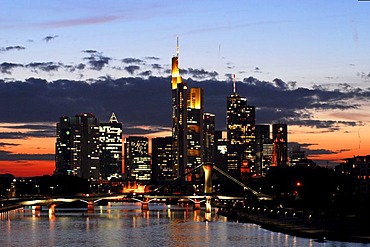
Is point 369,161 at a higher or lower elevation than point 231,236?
higher

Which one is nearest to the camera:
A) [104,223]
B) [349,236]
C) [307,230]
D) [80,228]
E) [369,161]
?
[349,236]

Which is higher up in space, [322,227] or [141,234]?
[322,227]

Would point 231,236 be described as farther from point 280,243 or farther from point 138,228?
point 138,228

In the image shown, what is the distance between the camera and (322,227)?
10956 centimetres

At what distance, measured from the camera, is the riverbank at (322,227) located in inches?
3730

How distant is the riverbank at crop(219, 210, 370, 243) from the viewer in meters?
94.8

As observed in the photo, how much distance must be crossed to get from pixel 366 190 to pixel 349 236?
282 feet

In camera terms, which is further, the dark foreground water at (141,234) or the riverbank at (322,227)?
the dark foreground water at (141,234)

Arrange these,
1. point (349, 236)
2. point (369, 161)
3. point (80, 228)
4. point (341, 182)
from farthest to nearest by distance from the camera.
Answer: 1. point (369, 161)
2. point (341, 182)
3. point (80, 228)
4. point (349, 236)

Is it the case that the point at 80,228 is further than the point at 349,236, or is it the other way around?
the point at 80,228

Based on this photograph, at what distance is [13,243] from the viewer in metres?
99.6

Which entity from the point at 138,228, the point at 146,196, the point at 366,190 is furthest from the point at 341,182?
the point at 138,228

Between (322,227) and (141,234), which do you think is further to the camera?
(141,234)

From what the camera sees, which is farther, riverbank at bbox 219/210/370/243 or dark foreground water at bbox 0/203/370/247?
dark foreground water at bbox 0/203/370/247
